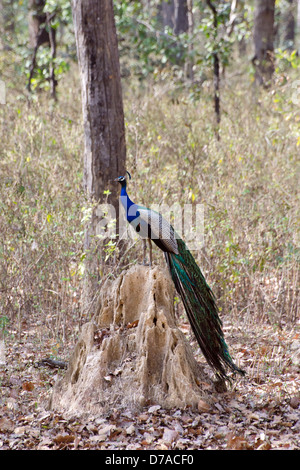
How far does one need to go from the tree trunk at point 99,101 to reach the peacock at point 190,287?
1.32m

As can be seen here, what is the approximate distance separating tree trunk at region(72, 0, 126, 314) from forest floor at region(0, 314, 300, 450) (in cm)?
156

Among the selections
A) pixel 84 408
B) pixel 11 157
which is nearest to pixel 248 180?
pixel 11 157

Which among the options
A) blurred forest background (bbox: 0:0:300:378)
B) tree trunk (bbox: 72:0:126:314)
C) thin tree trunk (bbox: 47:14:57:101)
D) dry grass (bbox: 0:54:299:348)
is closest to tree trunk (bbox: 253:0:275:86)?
blurred forest background (bbox: 0:0:300:378)

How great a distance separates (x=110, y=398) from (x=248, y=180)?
399 cm

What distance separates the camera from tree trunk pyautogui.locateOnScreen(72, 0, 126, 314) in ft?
17.8

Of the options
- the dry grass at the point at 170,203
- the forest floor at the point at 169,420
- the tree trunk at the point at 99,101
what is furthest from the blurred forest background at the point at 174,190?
the forest floor at the point at 169,420

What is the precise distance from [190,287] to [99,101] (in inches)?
94.9

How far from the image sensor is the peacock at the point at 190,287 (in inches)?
160

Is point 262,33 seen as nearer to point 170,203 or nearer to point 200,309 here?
point 170,203

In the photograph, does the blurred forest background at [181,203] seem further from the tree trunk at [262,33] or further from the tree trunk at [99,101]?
the tree trunk at [262,33]

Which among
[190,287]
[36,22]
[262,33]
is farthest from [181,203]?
[36,22]

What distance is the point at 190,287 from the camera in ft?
13.6

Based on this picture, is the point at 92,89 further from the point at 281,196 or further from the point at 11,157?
the point at 281,196
